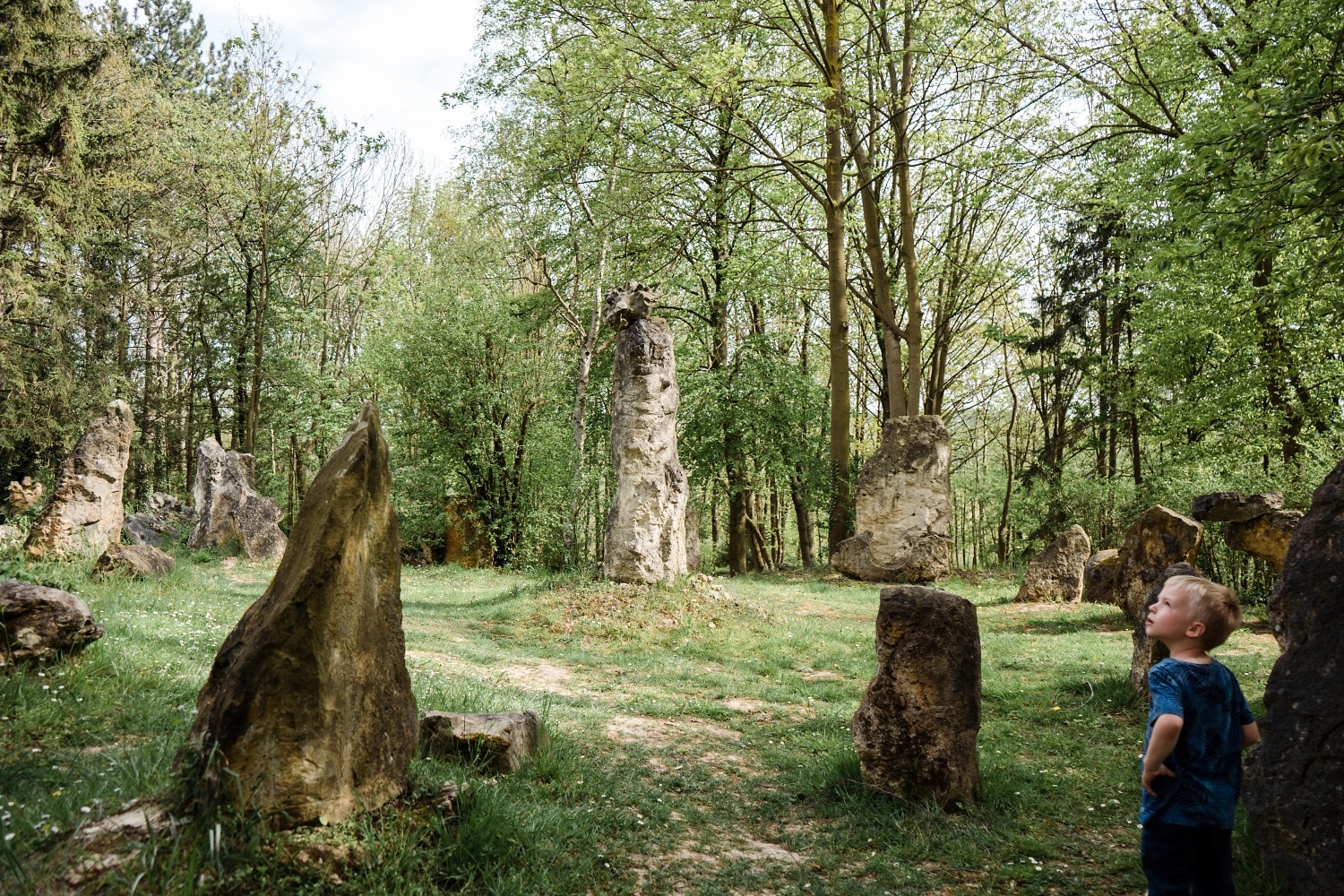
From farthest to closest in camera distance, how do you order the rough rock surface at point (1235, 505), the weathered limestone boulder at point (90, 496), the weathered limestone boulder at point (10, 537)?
the weathered limestone boulder at point (90, 496) → the weathered limestone boulder at point (10, 537) → the rough rock surface at point (1235, 505)

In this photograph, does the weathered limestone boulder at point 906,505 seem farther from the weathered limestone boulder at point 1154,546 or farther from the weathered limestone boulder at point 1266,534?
the weathered limestone boulder at point 1266,534

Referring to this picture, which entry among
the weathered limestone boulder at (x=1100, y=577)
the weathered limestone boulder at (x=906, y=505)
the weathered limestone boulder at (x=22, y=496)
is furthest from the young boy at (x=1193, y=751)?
the weathered limestone boulder at (x=22, y=496)

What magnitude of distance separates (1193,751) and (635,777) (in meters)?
3.63

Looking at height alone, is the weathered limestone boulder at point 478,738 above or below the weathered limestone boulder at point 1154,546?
below

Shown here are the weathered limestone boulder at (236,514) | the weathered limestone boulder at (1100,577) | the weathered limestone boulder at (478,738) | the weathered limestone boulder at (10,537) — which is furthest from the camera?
the weathered limestone boulder at (236,514)

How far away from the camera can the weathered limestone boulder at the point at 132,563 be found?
410 inches

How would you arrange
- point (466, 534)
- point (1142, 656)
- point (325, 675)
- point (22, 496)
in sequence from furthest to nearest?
1. point (466, 534)
2. point (22, 496)
3. point (1142, 656)
4. point (325, 675)

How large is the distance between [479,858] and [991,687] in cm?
665

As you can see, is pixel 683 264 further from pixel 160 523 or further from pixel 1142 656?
pixel 1142 656

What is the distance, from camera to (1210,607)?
11.0ft

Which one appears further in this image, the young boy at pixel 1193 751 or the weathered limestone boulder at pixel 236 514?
the weathered limestone boulder at pixel 236 514

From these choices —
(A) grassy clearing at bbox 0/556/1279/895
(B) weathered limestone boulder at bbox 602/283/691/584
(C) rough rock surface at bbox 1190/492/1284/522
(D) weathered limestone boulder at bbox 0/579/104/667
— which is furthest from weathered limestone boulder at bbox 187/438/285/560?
(C) rough rock surface at bbox 1190/492/1284/522

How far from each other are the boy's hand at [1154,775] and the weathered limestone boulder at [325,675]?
344 centimetres

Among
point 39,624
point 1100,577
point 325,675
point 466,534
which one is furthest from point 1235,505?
point 466,534
